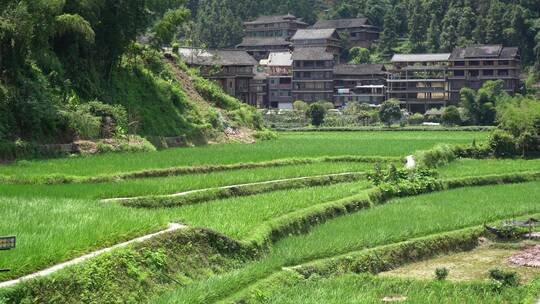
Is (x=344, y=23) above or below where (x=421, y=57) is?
above

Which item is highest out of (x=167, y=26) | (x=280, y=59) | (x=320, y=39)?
(x=320, y=39)

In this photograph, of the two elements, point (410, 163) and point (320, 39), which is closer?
point (410, 163)

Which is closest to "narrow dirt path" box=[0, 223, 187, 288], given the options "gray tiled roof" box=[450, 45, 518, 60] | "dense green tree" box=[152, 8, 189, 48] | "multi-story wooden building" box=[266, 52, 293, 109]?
"dense green tree" box=[152, 8, 189, 48]

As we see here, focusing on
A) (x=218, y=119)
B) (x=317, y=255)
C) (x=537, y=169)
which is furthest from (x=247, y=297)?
(x=218, y=119)

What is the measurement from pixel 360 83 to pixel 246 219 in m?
64.3

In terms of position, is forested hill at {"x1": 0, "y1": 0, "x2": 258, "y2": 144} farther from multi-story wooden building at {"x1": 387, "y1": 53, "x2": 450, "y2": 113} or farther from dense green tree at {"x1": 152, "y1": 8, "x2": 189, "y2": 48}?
multi-story wooden building at {"x1": 387, "y1": 53, "x2": 450, "y2": 113}

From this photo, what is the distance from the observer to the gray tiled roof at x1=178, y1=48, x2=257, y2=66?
63.0m

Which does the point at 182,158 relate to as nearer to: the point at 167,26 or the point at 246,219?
the point at 246,219

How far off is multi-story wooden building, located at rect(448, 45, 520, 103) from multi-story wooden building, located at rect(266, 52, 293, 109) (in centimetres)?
1770

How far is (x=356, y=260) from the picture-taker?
15.0 m

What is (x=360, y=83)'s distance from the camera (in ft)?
260

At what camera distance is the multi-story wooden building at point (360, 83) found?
7775cm

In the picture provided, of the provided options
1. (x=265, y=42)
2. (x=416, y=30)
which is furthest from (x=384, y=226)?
(x=265, y=42)

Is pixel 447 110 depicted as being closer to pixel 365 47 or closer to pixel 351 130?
pixel 351 130
